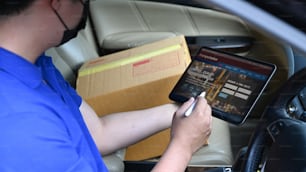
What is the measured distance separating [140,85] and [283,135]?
59cm

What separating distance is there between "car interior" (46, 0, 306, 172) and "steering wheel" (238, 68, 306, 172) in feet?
1.48

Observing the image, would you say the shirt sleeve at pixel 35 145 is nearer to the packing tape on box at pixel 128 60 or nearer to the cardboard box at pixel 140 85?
the cardboard box at pixel 140 85

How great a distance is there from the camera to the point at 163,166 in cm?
113

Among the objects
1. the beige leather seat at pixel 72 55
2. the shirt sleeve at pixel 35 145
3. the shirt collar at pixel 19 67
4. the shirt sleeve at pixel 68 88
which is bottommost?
the beige leather seat at pixel 72 55

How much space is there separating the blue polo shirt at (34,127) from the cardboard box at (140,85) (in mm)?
574

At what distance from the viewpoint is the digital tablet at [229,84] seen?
133 centimetres

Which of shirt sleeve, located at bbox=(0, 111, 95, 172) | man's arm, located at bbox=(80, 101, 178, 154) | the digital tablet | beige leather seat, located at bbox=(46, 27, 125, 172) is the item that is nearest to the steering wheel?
the digital tablet

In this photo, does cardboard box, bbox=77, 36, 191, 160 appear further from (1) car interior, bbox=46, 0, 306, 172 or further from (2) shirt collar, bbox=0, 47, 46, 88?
(2) shirt collar, bbox=0, 47, 46, 88

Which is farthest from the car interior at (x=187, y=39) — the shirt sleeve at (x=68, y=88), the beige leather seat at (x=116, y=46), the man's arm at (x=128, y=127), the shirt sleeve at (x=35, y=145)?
the shirt sleeve at (x=35, y=145)

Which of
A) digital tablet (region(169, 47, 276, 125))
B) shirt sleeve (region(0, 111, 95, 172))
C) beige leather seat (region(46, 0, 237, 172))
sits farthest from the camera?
beige leather seat (region(46, 0, 237, 172))

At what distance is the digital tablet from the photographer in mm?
1333

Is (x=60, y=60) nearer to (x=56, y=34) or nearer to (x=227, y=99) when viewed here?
(x=227, y=99)

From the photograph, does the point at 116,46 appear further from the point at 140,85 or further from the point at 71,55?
the point at 140,85

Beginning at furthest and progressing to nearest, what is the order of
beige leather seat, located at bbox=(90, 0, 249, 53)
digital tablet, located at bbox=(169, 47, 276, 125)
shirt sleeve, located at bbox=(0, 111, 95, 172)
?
1. beige leather seat, located at bbox=(90, 0, 249, 53)
2. digital tablet, located at bbox=(169, 47, 276, 125)
3. shirt sleeve, located at bbox=(0, 111, 95, 172)
